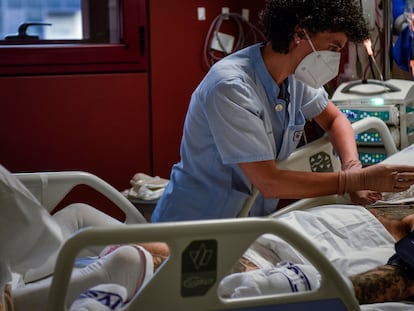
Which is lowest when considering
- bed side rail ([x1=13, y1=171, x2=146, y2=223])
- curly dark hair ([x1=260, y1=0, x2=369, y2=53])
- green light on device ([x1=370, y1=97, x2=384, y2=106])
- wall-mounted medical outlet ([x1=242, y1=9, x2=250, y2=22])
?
bed side rail ([x1=13, y1=171, x2=146, y2=223])

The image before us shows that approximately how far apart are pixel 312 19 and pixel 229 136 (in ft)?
1.51

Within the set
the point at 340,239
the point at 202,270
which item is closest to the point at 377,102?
the point at 340,239

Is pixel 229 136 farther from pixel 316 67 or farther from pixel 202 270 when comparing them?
pixel 202 270

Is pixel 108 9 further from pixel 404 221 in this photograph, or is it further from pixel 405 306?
pixel 405 306

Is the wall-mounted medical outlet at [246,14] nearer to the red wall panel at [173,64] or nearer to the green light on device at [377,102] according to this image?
the red wall panel at [173,64]

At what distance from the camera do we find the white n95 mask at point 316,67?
234 cm

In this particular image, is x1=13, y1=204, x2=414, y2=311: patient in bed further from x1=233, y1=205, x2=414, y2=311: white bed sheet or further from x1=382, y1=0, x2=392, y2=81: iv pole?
x1=382, y1=0, x2=392, y2=81: iv pole

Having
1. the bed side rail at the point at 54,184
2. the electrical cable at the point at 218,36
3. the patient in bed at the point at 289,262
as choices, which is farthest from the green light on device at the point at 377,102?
the bed side rail at the point at 54,184

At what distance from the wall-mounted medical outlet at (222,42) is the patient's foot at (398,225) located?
6.84 feet

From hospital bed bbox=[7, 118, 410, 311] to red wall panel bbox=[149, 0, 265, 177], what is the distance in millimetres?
2712

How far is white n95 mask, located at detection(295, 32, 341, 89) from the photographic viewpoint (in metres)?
2.34

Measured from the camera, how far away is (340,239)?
7.14 ft

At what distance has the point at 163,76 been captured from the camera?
13.5 ft

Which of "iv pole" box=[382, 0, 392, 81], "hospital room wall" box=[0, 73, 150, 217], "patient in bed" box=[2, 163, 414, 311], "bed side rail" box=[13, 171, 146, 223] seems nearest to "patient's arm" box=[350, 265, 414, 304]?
"patient in bed" box=[2, 163, 414, 311]
